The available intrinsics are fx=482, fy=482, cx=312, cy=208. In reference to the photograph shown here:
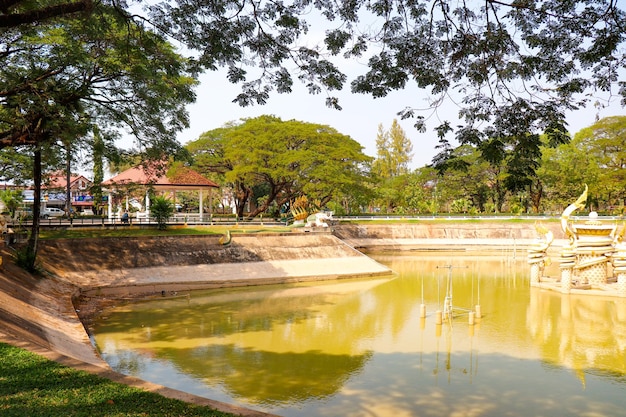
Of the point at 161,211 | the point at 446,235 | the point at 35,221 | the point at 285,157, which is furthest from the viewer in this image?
the point at 446,235

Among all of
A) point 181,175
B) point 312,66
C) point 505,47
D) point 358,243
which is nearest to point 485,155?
point 505,47

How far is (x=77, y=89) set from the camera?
46.5 ft

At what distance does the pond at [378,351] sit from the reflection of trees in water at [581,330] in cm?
4

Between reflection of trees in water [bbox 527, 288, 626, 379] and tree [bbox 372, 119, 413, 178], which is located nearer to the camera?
reflection of trees in water [bbox 527, 288, 626, 379]

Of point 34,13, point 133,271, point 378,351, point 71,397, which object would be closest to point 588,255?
point 378,351

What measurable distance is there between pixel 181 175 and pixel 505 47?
31.1 m

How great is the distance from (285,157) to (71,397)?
1368 inches

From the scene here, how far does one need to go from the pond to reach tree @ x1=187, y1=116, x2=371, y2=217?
1834 centimetres

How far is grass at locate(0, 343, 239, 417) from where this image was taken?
645 cm

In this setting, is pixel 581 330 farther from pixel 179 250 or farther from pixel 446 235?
pixel 446 235

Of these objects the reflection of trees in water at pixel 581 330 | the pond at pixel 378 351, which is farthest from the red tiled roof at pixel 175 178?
the reflection of trees in water at pixel 581 330

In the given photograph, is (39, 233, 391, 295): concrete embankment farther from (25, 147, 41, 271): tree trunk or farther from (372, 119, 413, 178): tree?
(372, 119, 413, 178): tree

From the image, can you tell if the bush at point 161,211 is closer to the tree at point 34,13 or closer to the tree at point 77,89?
the tree at point 77,89

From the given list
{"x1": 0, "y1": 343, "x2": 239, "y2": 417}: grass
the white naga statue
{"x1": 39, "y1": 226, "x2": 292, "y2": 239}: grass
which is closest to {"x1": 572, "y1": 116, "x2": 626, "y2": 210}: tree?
the white naga statue
